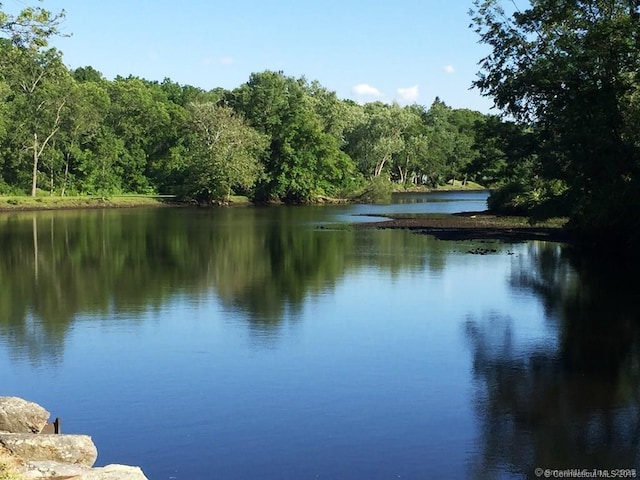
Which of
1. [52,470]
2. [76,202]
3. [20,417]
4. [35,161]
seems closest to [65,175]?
[35,161]

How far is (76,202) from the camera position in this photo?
219 ft

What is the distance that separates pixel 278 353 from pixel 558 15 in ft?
75.2

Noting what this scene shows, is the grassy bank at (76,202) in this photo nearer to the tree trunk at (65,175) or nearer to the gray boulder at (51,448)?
the tree trunk at (65,175)

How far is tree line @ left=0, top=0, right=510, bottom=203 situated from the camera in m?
68.1

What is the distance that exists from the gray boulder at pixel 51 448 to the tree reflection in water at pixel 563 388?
447cm

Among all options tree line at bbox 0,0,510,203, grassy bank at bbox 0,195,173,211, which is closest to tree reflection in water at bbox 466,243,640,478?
tree line at bbox 0,0,510,203

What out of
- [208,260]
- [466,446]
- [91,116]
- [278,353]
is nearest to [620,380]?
[466,446]

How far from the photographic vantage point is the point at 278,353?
14266mm

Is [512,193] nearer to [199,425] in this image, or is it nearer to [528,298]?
[528,298]

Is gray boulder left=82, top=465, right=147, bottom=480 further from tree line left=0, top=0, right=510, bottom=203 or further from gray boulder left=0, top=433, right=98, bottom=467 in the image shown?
tree line left=0, top=0, right=510, bottom=203

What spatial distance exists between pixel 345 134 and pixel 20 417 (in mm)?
88073

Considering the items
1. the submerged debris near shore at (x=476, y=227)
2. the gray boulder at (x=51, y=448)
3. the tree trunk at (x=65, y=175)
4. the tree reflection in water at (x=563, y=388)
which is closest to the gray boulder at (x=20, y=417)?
the gray boulder at (x=51, y=448)

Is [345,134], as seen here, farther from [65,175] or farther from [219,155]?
[65,175]

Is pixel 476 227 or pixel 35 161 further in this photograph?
pixel 35 161
